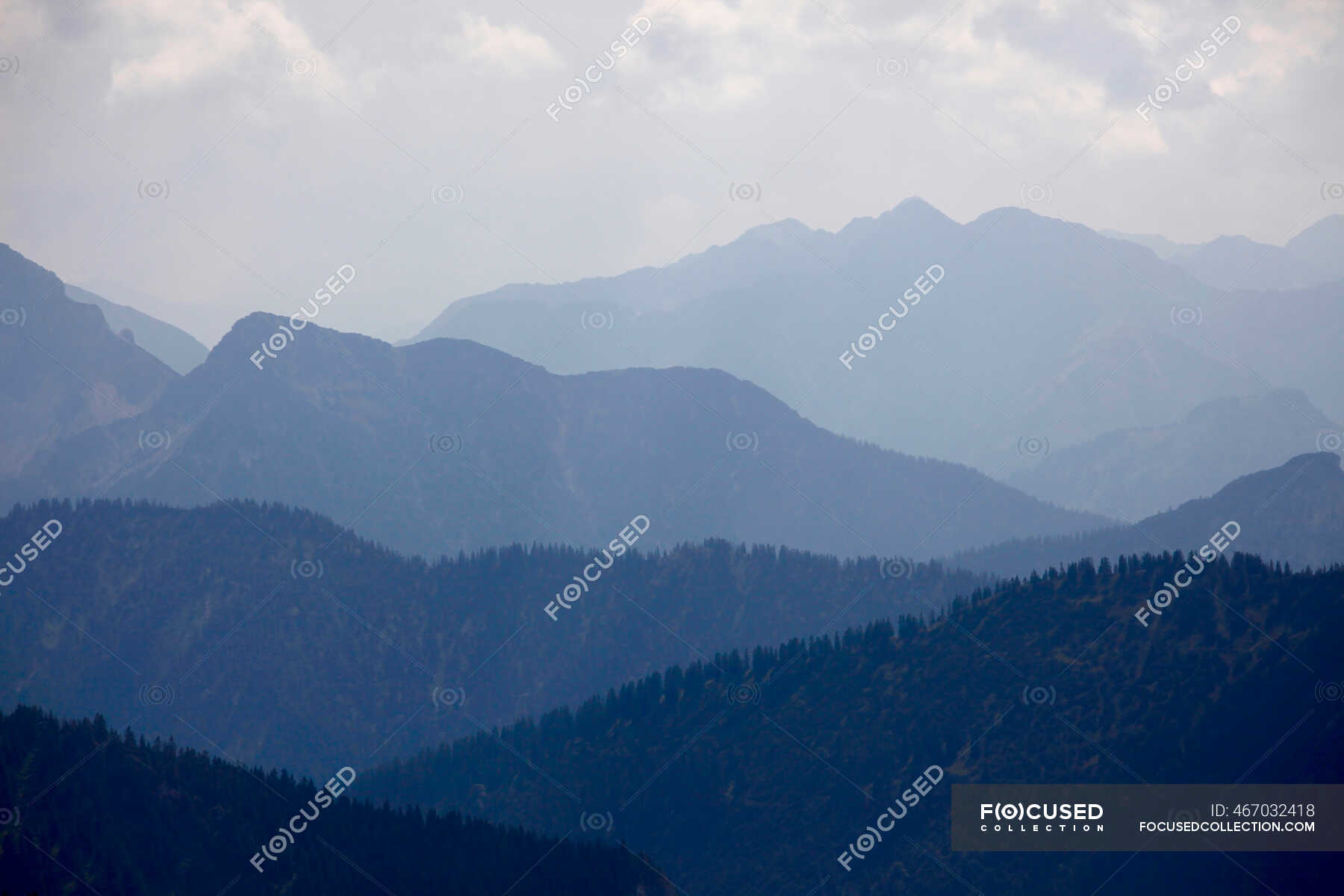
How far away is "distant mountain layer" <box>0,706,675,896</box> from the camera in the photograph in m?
162

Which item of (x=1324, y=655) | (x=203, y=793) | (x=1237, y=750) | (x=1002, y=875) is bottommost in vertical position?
(x=203, y=793)

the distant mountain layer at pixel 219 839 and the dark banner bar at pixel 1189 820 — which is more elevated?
the dark banner bar at pixel 1189 820

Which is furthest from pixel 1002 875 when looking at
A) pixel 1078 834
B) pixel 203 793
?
pixel 203 793

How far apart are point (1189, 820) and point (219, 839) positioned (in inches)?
5384

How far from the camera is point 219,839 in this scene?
577 feet

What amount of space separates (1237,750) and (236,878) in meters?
143

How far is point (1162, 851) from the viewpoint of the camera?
620 feet

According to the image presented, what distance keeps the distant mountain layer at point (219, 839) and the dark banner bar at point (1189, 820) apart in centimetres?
6084

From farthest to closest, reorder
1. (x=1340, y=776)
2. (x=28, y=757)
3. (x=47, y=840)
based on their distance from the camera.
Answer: (x=1340, y=776), (x=28, y=757), (x=47, y=840)

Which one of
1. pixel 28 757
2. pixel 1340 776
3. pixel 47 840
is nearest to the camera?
pixel 47 840

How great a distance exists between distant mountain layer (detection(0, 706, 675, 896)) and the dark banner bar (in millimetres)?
60837

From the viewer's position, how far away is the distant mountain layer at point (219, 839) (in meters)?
162

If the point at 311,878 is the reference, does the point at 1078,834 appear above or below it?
above

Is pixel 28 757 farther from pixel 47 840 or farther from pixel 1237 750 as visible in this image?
pixel 1237 750
